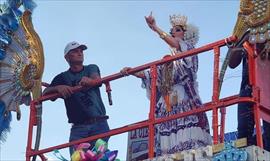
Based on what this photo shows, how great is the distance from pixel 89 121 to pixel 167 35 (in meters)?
1.81

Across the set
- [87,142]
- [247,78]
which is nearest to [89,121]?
[87,142]

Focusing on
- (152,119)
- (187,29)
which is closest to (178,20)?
(187,29)

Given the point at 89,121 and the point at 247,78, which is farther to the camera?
the point at 89,121

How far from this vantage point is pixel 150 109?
26.7 feet

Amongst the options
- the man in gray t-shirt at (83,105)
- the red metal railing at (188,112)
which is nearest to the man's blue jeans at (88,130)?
the man in gray t-shirt at (83,105)

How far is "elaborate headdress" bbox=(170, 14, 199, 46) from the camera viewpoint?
9.91 m

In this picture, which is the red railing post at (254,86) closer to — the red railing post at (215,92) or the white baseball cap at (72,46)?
the red railing post at (215,92)

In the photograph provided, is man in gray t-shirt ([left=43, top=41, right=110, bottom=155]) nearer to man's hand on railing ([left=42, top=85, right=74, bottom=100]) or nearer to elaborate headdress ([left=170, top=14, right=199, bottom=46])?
man's hand on railing ([left=42, top=85, right=74, bottom=100])

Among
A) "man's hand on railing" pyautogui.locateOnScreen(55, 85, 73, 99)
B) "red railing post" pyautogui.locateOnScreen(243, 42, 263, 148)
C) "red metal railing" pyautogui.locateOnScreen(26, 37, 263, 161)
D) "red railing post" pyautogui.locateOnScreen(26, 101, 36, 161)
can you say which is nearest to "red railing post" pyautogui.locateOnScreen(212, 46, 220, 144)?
"red metal railing" pyautogui.locateOnScreen(26, 37, 263, 161)

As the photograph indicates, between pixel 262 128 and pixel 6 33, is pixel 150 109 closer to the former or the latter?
pixel 262 128

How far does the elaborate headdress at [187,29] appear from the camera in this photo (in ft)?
32.5

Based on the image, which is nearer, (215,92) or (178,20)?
(215,92)

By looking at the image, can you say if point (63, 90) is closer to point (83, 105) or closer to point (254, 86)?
point (83, 105)

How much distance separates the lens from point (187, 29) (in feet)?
32.7
